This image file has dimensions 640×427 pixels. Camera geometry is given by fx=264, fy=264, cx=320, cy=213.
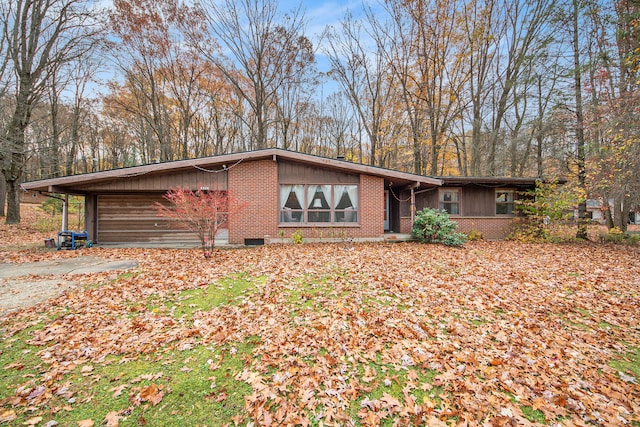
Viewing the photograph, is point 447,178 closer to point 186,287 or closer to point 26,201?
point 186,287

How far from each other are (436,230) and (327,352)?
9.11 metres

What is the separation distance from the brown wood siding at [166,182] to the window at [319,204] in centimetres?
277

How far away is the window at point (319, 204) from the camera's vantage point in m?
11.5

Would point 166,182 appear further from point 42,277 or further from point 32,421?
point 32,421

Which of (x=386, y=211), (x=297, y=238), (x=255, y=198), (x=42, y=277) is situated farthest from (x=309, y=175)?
(x=42, y=277)

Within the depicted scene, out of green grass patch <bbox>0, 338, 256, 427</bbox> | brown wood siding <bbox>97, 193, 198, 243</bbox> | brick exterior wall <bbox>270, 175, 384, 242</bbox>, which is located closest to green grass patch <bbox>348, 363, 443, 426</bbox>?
green grass patch <bbox>0, 338, 256, 427</bbox>

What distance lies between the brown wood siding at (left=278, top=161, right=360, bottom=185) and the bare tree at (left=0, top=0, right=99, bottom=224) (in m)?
13.5

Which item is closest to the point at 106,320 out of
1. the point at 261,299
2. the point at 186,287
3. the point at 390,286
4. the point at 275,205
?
the point at 186,287

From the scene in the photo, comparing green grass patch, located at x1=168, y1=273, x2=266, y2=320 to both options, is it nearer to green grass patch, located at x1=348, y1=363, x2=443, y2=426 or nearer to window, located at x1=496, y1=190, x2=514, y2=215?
green grass patch, located at x1=348, y1=363, x2=443, y2=426

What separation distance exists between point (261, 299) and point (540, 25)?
859 inches

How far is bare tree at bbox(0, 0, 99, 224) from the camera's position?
44.4ft

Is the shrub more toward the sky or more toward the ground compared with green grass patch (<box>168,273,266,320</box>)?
more toward the sky

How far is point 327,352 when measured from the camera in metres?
3.37

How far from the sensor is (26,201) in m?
25.0
